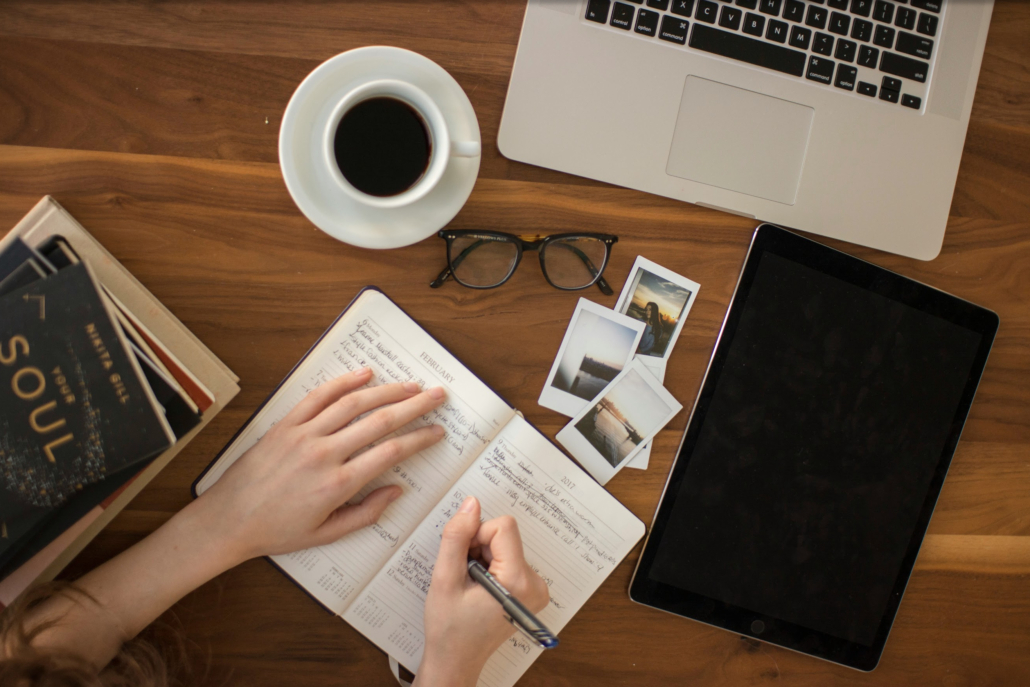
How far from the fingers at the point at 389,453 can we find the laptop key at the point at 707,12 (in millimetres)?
569

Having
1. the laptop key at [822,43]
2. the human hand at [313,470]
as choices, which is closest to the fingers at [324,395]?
the human hand at [313,470]

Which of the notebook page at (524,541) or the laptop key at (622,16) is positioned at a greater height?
the laptop key at (622,16)

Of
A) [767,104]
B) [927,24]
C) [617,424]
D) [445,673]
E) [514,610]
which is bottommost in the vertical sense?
[445,673]

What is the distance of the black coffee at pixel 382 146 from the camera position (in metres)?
0.60

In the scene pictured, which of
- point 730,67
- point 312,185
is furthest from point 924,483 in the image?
point 312,185

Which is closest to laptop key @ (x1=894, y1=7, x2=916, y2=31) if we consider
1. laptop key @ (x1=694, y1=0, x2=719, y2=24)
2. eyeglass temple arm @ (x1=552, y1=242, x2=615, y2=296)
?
laptop key @ (x1=694, y1=0, x2=719, y2=24)

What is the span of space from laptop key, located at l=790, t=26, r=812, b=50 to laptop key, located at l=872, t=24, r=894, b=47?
3.3 inches

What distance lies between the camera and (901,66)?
72 cm

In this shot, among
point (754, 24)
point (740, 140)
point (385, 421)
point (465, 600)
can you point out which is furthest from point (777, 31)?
point (465, 600)

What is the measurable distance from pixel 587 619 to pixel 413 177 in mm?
586

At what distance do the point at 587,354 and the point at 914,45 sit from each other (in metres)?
0.55

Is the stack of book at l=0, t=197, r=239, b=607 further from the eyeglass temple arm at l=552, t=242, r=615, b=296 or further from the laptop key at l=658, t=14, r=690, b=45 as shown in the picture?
the laptop key at l=658, t=14, r=690, b=45

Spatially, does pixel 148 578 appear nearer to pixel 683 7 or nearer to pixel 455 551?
pixel 455 551

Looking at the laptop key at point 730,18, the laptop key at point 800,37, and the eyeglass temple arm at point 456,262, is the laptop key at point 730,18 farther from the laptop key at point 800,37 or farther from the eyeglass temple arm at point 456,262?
the eyeglass temple arm at point 456,262
